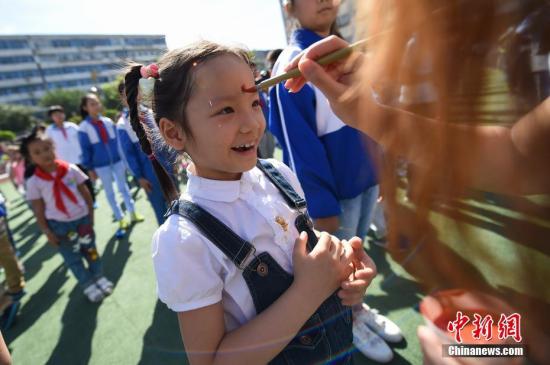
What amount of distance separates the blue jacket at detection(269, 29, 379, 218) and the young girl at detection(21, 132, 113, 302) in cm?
249

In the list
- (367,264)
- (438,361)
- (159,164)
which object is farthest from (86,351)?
(438,361)

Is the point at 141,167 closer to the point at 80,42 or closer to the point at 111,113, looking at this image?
the point at 111,113

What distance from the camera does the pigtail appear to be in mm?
1190

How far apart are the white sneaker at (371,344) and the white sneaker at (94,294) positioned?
2.51 m

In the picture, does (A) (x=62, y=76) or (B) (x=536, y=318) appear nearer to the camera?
(B) (x=536, y=318)

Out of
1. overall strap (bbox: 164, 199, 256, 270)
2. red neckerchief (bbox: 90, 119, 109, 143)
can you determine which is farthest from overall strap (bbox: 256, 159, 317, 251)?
red neckerchief (bbox: 90, 119, 109, 143)

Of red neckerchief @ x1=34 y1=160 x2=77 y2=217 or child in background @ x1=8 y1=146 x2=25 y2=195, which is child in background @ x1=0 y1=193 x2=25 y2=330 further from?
child in background @ x1=8 y1=146 x2=25 y2=195

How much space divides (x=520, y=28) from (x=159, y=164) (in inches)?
48.6

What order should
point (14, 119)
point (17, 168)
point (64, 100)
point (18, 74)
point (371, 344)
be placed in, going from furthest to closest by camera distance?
point (18, 74) → point (64, 100) → point (14, 119) → point (17, 168) → point (371, 344)

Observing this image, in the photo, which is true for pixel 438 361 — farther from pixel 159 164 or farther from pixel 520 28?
pixel 159 164

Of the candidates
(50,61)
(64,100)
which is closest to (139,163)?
(64,100)

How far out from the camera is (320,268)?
0.94 m

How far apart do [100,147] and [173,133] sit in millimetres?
4241

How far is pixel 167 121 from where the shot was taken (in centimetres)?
109
